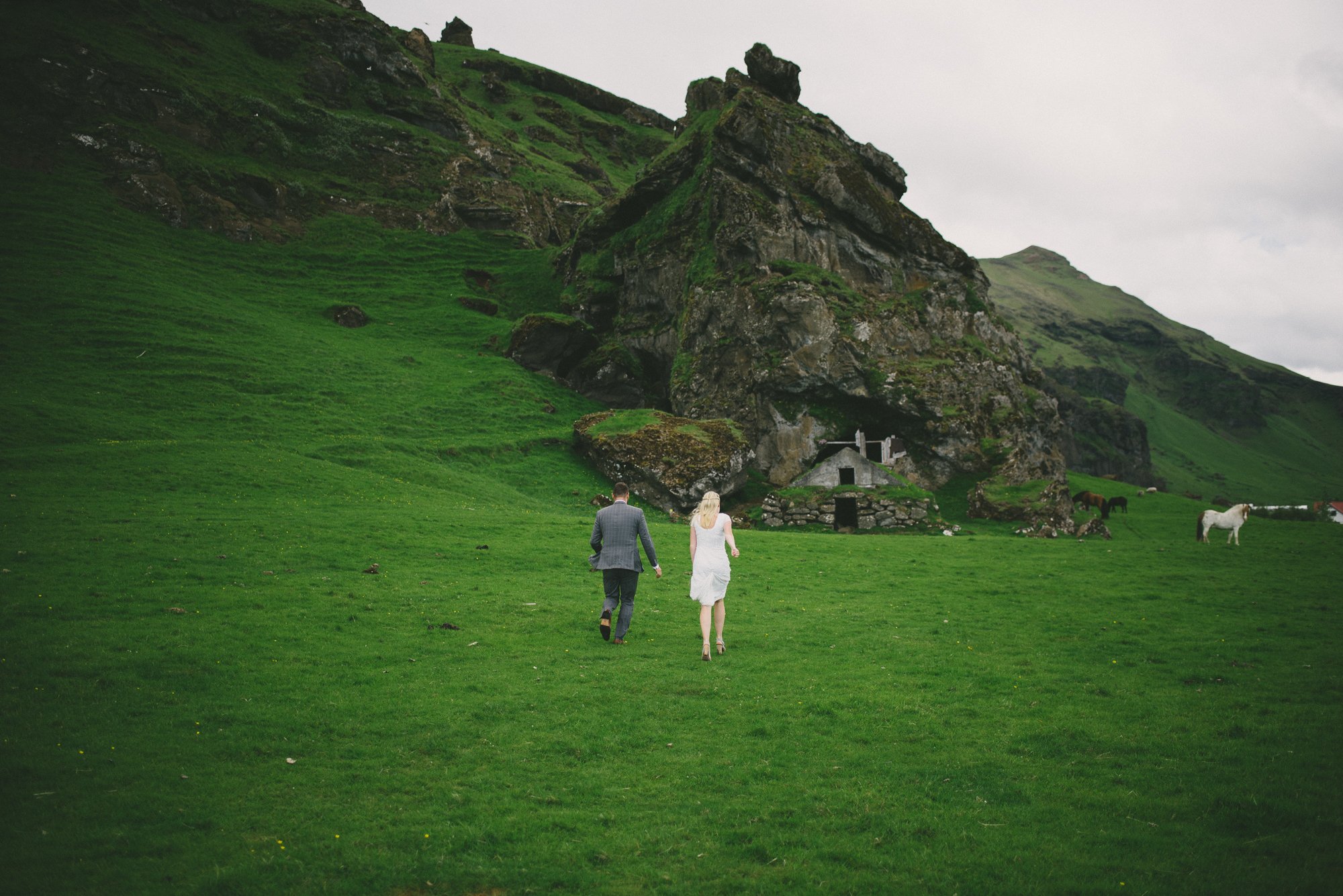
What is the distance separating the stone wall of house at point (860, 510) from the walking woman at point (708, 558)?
34.8m

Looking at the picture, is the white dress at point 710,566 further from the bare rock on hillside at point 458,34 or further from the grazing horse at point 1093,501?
the bare rock on hillside at point 458,34

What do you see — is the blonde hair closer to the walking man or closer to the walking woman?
the walking woman

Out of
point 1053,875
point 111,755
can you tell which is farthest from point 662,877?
point 111,755

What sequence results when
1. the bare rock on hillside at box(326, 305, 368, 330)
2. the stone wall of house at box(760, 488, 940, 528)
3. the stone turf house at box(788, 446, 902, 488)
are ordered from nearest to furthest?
the stone wall of house at box(760, 488, 940, 528) → the stone turf house at box(788, 446, 902, 488) → the bare rock on hillside at box(326, 305, 368, 330)

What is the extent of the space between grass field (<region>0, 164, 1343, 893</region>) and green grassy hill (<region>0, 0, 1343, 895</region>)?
0.23 feet

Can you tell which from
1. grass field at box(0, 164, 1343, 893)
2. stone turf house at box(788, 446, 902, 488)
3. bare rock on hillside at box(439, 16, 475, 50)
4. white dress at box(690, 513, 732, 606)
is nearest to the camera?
grass field at box(0, 164, 1343, 893)

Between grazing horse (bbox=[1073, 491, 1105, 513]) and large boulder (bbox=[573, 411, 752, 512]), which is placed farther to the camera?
grazing horse (bbox=[1073, 491, 1105, 513])

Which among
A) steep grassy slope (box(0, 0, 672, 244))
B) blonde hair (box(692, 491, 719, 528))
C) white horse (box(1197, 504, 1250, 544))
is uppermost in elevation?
steep grassy slope (box(0, 0, 672, 244))

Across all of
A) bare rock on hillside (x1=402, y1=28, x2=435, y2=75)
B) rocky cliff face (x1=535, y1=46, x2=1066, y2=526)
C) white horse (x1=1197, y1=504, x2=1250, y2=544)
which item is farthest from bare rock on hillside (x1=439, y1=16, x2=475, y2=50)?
white horse (x1=1197, y1=504, x2=1250, y2=544)

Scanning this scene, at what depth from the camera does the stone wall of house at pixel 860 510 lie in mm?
47500

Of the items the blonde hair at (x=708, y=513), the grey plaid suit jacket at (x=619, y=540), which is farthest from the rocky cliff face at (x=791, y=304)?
the blonde hair at (x=708, y=513)

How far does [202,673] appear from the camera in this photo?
12.8 m

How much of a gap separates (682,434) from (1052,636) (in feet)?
124

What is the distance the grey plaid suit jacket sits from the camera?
1622cm
